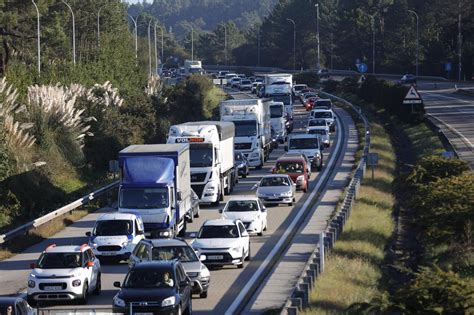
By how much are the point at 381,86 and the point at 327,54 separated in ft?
258

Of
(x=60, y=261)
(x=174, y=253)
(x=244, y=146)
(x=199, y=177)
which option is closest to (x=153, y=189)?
(x=174, y=253)

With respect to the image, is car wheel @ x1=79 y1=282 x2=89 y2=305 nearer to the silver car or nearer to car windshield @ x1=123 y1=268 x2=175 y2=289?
car windshield @ x1=123 y1=268 x2=175 y2=289

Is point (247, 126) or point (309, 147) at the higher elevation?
point (247, 126)

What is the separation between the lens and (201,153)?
152ft

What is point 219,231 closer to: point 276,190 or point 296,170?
point 276,190

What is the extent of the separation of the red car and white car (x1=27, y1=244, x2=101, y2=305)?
80.5ft

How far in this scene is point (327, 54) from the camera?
180000 mm

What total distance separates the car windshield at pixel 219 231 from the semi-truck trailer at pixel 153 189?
3173 mm

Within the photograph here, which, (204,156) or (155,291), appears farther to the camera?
(204,156)

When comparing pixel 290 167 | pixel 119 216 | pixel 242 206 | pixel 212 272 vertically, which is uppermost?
pixel 119 216

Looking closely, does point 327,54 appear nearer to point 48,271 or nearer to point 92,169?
point 92,169

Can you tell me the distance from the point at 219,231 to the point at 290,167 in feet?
66.0

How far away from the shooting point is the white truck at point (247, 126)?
60.6 metres

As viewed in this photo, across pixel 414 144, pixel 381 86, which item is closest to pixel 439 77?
pixel 381 86
